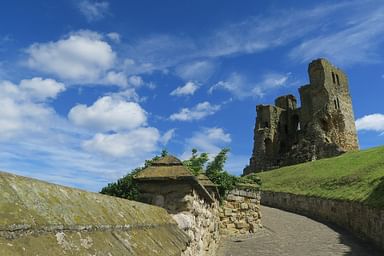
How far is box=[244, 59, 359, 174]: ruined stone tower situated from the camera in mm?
47812

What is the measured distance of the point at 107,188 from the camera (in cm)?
1380

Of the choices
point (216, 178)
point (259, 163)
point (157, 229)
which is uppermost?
point (259, 163)

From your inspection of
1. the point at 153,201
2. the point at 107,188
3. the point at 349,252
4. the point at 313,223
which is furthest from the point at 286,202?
the point at 153,201

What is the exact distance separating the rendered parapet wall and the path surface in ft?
28.9

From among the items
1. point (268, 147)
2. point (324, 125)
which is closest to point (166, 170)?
point (324, 125)

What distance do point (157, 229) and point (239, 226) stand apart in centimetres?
1250

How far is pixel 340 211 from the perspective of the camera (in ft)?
62.0

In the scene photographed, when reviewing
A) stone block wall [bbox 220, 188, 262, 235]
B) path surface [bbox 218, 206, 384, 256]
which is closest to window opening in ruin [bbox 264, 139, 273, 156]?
path surface [bbox 218, 206, 384, 256]

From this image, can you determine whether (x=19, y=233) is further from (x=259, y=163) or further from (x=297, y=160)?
(x=259, y=163)

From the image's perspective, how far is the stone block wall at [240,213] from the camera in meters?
15.4

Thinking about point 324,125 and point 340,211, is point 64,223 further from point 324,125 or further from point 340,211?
point 324,125

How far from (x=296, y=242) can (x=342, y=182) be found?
937 cm

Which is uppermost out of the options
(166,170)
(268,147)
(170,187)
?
(268,147)

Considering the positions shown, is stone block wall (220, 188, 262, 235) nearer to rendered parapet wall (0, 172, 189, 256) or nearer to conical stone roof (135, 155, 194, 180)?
conical stone roof (135, 155, 194, 180)
